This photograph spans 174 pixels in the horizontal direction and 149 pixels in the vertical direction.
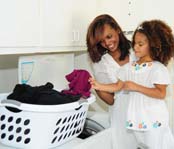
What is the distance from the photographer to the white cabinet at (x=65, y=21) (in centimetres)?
165

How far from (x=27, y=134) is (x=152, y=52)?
878mm

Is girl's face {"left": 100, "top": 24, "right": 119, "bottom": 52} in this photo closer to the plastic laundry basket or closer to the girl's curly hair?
the girl's curly hair

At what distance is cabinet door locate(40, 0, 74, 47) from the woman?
0.16 m

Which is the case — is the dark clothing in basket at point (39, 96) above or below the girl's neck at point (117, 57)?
below

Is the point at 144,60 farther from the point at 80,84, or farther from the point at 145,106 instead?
the point at 80,84

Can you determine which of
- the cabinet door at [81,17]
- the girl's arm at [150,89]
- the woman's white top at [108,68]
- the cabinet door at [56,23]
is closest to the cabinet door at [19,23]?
the cabinet door at [56,23]

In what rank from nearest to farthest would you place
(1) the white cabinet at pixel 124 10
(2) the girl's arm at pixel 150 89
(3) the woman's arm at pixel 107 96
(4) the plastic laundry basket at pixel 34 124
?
(4) the plastic laundry basket at pixel 34 124
(2) the girl's arm at pixel 150 89
(3) the woman's arm at pixel 107 96
(1) the white cabinet at pixel 124 10

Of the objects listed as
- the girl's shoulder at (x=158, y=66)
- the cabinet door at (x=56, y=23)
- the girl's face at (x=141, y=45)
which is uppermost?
the cabinet door at (x=56, y=23)

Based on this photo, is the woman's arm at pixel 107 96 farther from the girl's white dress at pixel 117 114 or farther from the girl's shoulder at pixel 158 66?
the girl's shoulder at pixel 158 66

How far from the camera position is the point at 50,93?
1.39 m

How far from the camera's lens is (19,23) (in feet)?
4.78

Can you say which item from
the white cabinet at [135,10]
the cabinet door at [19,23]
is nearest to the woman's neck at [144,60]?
the white cabinet at [135,10]

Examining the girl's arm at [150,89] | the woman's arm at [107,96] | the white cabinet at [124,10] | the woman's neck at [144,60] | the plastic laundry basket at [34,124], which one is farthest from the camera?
the white cabinet at [124,10]

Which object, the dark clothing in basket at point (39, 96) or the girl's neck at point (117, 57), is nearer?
the dark clothing in basket at point (39, 96)
